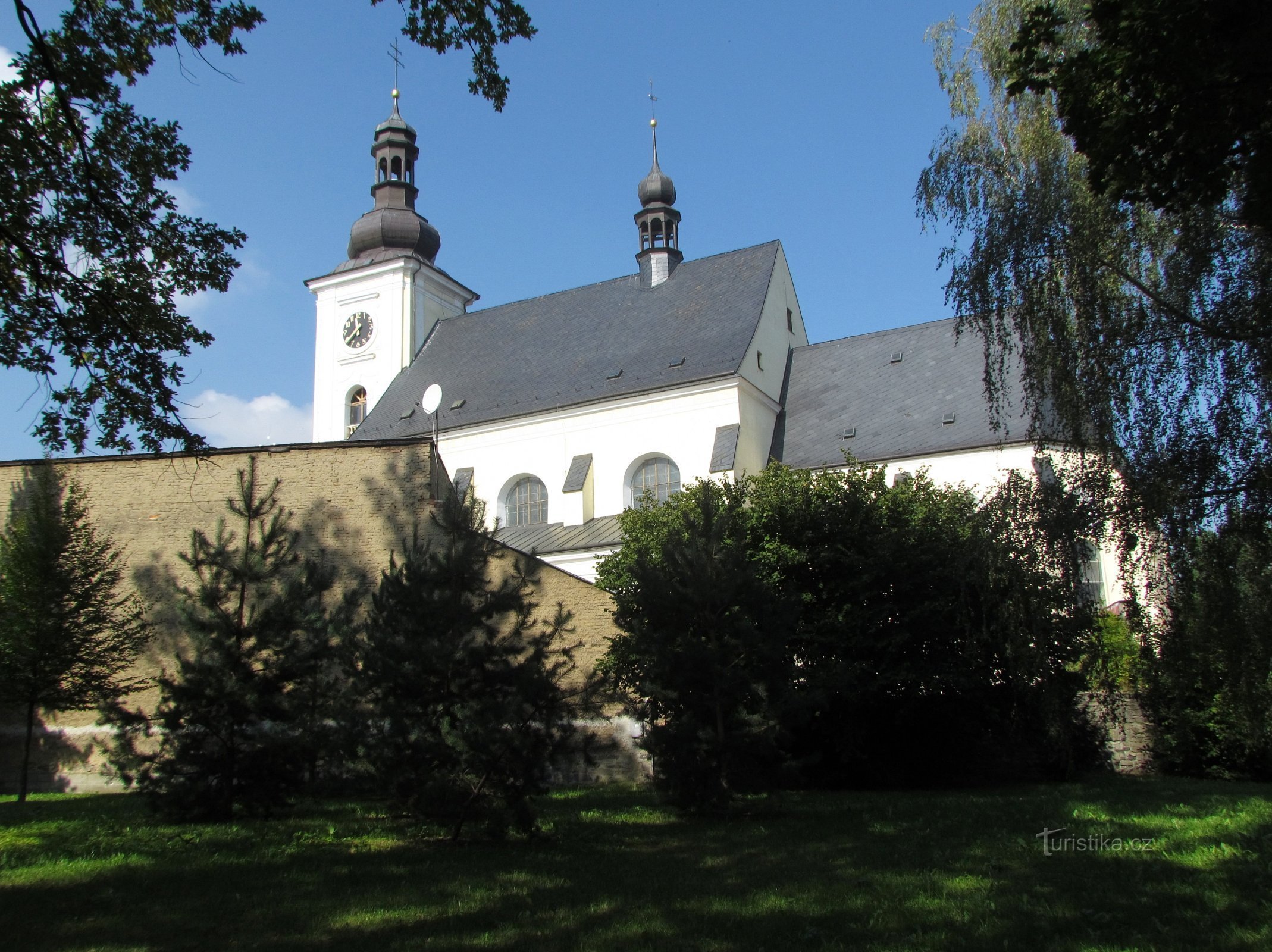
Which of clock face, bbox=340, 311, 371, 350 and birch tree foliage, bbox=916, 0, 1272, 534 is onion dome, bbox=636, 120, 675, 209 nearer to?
clock face, bbox=340, 311, 371, 350

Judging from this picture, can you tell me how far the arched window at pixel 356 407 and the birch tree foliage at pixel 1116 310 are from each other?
103 ft

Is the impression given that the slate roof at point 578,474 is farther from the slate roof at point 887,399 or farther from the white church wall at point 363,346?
the white church wall at point 363,346

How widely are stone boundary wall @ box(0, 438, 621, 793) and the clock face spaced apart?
24888mm

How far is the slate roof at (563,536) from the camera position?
1153 inches

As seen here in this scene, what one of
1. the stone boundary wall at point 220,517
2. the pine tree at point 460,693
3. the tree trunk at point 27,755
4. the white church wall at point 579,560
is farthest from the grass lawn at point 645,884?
the white church wall at point 579,560

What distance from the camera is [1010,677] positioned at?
1659 cm

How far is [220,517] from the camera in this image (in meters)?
15.5

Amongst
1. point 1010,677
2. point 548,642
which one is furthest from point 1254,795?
point 548,642

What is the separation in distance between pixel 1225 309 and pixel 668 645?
6.32m

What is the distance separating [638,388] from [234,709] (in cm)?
2253

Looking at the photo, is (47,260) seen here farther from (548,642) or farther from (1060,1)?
(1060,1)

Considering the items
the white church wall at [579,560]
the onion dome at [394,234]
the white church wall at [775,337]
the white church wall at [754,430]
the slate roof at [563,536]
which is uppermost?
the onion dome at [394,234]

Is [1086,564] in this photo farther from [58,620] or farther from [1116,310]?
[58,620]

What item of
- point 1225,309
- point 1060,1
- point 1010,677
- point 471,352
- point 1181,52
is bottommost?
point 1010,677
